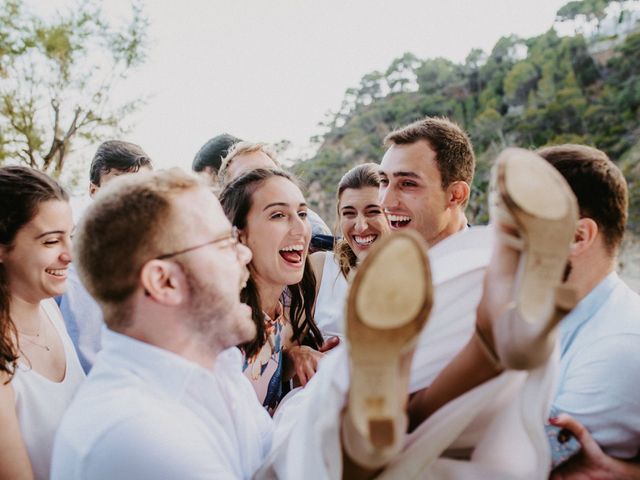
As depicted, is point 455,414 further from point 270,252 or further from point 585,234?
point 270,252


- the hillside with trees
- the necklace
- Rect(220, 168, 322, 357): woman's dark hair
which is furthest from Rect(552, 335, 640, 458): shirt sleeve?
the hillside with trees

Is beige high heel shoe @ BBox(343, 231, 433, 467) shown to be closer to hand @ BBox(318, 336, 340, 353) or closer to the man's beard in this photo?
the man's beard

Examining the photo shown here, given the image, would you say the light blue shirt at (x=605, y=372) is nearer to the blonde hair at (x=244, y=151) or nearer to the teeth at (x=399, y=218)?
the teeth at (x=399, y=218)

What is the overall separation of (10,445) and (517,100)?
44273 millimetres

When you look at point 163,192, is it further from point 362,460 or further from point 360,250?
point 360,250

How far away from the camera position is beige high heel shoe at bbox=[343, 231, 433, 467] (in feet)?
3.34

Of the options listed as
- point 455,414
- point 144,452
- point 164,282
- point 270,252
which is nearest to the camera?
point 144,452

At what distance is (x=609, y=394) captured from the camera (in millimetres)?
1738

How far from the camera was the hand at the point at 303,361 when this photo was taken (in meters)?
2.70

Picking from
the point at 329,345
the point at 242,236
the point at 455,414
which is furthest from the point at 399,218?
the point at 455,414

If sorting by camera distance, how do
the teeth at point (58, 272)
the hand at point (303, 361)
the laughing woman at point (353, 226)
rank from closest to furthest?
the teeth at point (58, 272) < the hand at point (303, 361) < the laughing woman at point (353, 226)

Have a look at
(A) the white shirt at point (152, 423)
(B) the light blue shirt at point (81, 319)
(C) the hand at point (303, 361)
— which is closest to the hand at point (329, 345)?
(C) the hand at point (303, 361)

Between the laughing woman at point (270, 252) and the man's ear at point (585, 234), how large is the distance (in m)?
1.36

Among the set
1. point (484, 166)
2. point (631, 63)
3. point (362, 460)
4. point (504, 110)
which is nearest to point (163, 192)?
point (362, 460)
